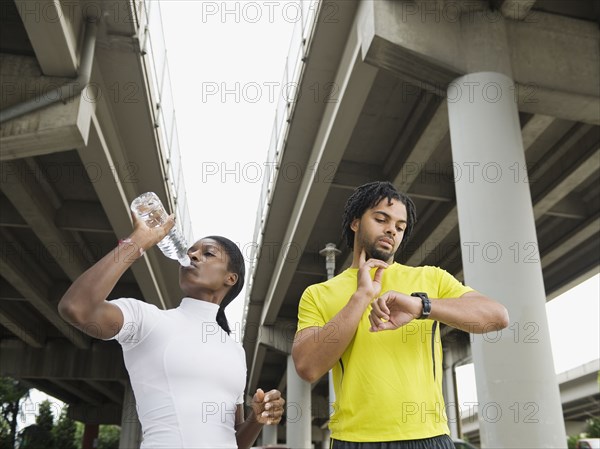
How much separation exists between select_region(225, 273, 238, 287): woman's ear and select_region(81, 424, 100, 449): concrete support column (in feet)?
219

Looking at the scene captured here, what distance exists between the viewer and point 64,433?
5069 centimetres

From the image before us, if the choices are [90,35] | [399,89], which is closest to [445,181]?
[399,89]

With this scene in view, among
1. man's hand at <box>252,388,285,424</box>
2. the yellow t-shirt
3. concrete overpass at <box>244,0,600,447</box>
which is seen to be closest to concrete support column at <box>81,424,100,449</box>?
concrete overpass at <box>244,0,600,447</box>

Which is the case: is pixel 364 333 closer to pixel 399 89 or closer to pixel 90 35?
pixel 90 35

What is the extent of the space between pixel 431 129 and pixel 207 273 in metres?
10.6

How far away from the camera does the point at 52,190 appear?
643 inches

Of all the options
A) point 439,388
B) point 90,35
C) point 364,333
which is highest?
point 90,35

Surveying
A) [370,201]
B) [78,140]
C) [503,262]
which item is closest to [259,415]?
[370,201]

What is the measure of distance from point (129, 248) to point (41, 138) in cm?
837

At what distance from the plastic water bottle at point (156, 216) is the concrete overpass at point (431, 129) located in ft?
16.2

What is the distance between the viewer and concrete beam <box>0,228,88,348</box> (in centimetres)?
1925

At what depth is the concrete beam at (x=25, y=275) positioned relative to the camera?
19.2m

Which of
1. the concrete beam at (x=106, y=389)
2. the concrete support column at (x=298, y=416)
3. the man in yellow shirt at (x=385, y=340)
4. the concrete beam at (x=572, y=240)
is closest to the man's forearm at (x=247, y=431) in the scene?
the man in yellow shirt at (x=385, y=340)

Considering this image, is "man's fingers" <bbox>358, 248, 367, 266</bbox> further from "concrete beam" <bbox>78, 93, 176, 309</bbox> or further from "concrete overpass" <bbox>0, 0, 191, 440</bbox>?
"concrete beam" <bbox>78, 93, 176, 309</bbox>
